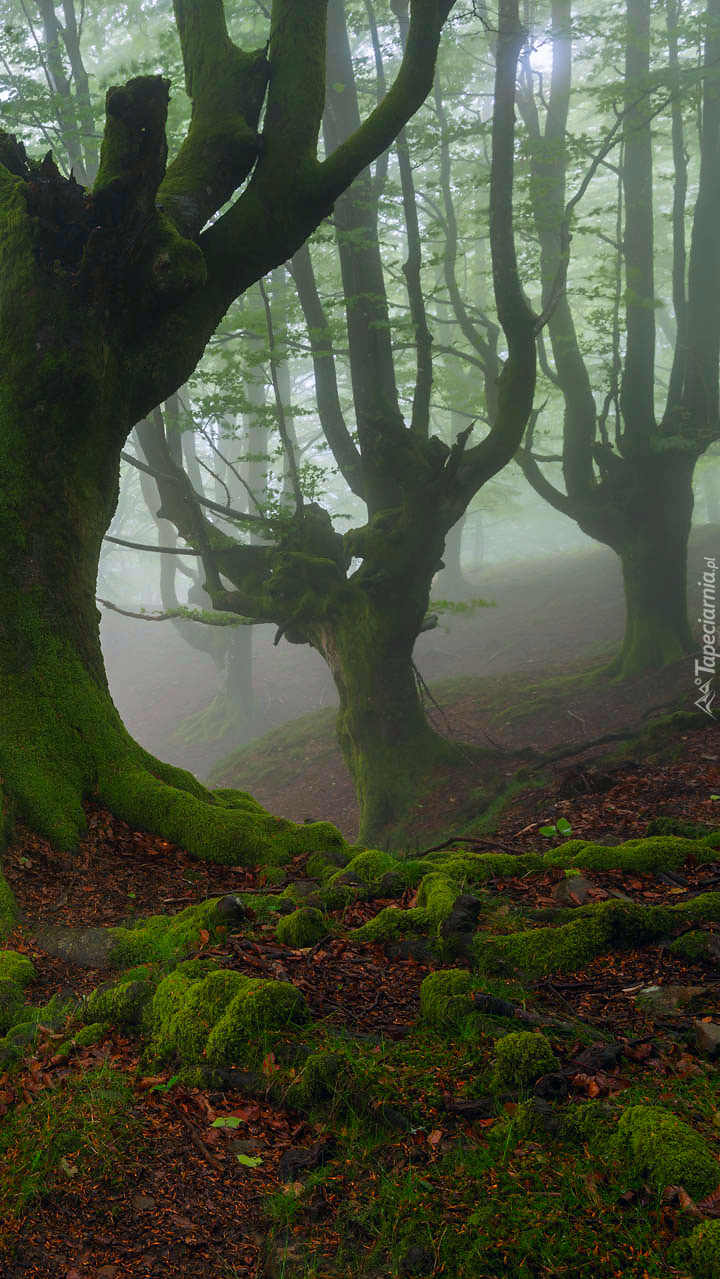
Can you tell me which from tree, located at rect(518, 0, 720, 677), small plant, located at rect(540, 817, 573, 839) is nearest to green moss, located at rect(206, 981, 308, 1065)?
small plant, located at rect(540, 817, 573, 839)

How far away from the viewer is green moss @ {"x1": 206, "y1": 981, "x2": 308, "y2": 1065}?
9.31 feet

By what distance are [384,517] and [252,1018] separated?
846 centimetres

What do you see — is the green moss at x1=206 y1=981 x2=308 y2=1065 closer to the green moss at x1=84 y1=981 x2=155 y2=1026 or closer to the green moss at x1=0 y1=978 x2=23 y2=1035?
the green moss at x1=84 y1=981 x2=155 y2=1026

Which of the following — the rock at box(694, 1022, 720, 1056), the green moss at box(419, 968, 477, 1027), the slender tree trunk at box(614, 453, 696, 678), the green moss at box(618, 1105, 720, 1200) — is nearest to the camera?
the green moss at box(618, 1105, 720, 1200)

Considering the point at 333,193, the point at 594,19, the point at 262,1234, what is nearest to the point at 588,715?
the point at 333,193

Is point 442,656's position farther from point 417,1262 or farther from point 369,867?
point 417,1262

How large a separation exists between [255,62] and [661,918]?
285 inches

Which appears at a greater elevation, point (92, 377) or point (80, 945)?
point (92, 377)

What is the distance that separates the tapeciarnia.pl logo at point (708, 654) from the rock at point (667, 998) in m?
7.09

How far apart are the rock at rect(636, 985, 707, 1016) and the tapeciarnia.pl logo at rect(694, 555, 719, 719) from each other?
709cm

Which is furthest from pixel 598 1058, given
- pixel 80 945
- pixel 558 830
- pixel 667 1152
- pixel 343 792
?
pixel 343 792

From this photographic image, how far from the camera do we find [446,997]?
3.06 meters

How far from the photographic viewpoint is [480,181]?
36.3 feet

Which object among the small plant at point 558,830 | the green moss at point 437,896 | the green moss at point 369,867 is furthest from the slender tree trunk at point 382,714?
the green moss at point 437,896
